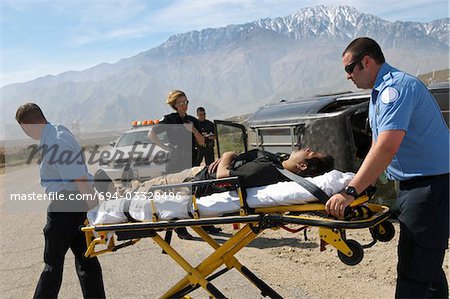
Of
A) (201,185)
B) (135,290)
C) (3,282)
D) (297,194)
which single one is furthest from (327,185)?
(3,282)

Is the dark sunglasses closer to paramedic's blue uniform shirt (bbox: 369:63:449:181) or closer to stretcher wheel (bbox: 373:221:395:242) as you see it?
paramedic's blue uniform shirt (bbox: 369:63:449:181)

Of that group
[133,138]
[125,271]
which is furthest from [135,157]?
[125,271]

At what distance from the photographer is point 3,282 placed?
18.3 feet

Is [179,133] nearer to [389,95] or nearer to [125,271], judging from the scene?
[125,271]

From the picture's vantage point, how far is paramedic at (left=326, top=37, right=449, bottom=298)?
275 centimetres

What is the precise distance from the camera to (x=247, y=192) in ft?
11.0

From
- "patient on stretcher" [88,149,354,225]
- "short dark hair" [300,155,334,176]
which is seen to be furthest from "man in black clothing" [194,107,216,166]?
"short dark hair" [300,155,334,176]

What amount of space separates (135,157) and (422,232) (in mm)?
7991

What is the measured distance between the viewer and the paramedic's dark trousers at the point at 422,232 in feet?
9.37

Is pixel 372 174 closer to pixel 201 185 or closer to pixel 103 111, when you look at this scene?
pixel 201 185

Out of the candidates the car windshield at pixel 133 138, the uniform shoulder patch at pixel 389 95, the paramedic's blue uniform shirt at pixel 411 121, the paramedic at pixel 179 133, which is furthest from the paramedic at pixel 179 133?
the car windshield at pixel 133 138

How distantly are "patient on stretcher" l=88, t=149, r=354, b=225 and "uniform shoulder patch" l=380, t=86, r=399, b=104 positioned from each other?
1.90 feet

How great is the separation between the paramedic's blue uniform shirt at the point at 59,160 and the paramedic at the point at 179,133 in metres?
2.29

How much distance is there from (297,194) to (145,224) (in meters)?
1.22
